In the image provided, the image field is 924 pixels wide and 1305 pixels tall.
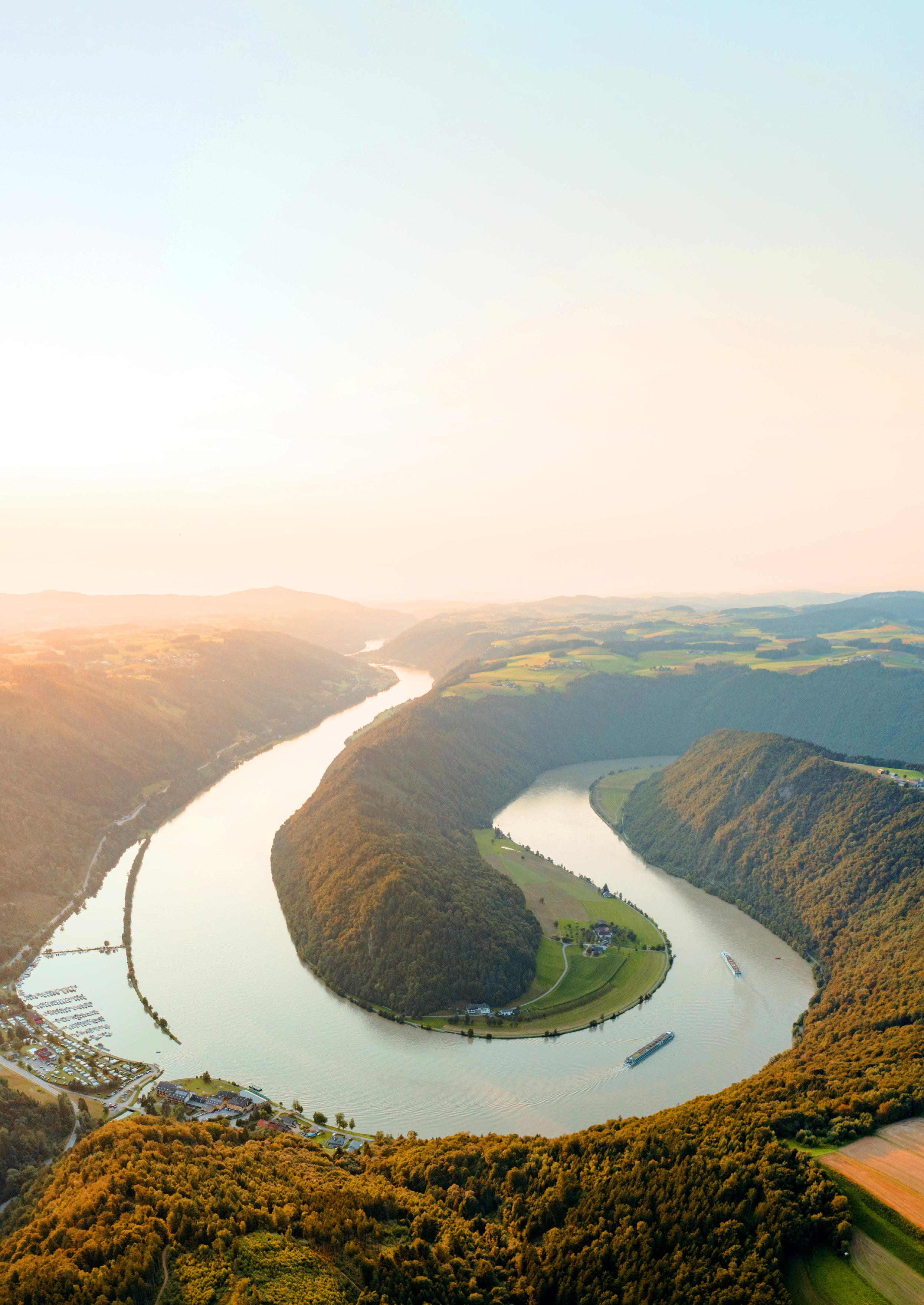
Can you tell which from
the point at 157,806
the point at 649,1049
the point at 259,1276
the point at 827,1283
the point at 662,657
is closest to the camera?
the point at 259,1276

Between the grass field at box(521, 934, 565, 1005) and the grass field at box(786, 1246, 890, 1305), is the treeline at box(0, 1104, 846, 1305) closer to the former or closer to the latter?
the grass field at box(786, 1246, 890, 1305)

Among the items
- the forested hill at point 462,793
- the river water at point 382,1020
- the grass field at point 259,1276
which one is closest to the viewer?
the grass field at point 259,1276

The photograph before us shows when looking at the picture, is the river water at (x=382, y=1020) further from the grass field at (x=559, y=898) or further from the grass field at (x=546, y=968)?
the grass field at (x=546, y=968)

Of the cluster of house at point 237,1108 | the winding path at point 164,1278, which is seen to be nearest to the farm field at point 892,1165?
the cluster of house at point 237,1108

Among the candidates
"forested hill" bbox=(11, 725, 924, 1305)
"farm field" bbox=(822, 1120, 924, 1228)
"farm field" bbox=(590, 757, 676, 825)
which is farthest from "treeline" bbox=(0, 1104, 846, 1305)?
"farm field" bbox=(590, 757, 676, 825)

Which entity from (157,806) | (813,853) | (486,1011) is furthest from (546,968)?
(157,806)

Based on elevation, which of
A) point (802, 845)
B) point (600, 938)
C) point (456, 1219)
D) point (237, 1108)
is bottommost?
point (237, 1108)

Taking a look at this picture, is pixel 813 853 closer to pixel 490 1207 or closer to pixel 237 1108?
pixel 490 1207
